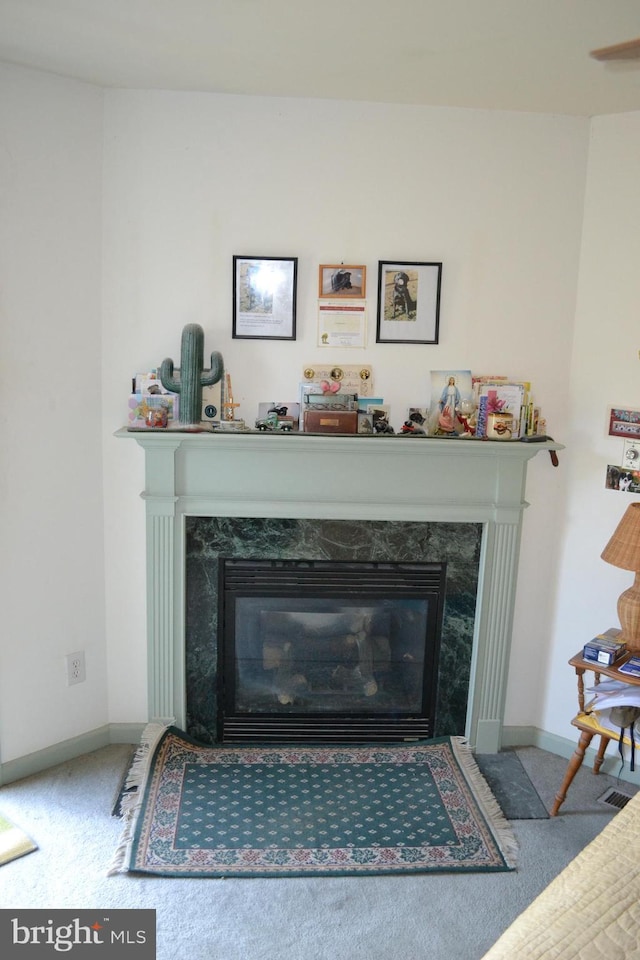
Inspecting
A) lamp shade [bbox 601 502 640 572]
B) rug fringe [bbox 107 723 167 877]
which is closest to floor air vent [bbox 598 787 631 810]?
lamp shade [bbox 601 502 640 572]

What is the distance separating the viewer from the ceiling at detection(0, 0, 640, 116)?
196cm

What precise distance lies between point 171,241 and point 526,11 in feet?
4.60

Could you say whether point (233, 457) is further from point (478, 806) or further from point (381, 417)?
point (478, 806)

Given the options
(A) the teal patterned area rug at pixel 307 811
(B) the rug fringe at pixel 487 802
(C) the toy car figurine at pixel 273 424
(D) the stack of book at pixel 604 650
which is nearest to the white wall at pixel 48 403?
(A) the teal patterned area rug at pixel 307 811

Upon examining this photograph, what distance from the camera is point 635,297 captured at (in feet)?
9.29

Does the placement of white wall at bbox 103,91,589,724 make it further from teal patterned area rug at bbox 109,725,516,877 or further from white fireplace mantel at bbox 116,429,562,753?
teal patterned area rug at bbox 109,725,516,877

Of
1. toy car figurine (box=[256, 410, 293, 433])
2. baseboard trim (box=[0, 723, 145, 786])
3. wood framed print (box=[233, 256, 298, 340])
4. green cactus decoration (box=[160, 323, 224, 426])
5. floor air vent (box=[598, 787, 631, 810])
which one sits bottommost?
floor air vent (box=[598, 787, 631, 810])

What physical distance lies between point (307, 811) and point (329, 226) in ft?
6.64

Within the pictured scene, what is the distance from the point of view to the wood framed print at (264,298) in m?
2.87

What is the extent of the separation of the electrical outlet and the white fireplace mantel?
248 millimetres

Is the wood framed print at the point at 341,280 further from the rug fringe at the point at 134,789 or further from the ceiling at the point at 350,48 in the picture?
the rug fringe at the point at 134,789

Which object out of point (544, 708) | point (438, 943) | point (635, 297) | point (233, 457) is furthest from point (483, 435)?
point (438, 943)

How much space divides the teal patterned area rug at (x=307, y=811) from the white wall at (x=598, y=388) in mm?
642

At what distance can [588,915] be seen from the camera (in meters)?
1.50
